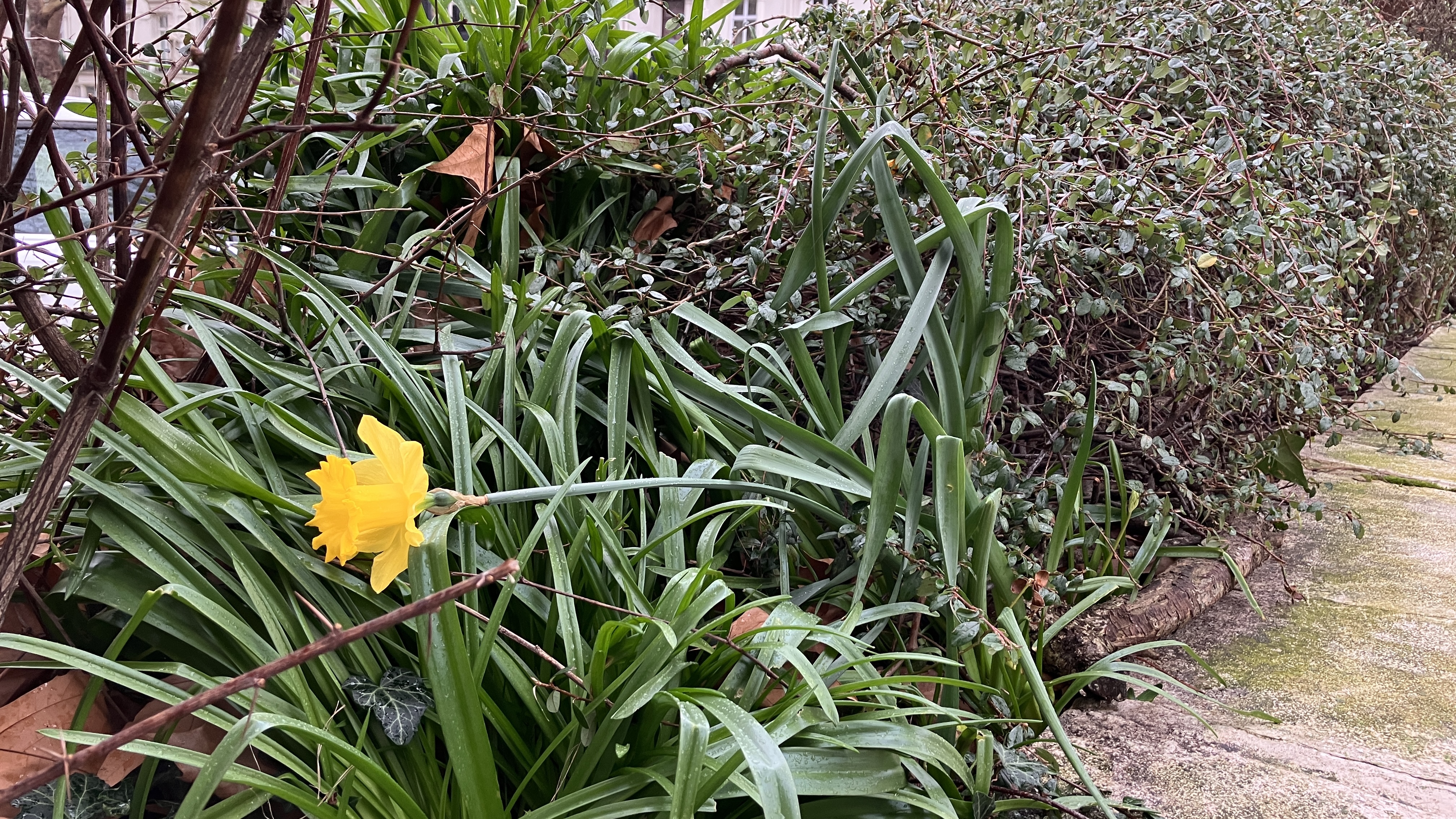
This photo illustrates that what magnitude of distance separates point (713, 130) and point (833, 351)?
2.45 ft

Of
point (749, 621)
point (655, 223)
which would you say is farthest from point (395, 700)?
point (655, 223)

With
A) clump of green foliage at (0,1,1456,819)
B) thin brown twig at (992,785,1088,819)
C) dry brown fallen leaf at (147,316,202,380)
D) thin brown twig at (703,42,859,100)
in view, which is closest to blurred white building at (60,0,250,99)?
clump of green foliage at (0,1,1456,819)

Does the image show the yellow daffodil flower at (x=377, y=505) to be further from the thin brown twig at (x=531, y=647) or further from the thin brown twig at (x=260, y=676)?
the thin brown twig at (x=260, y=676)

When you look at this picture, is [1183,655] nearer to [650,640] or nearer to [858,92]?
Answer: [650,640]

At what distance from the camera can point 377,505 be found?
35.6 inches

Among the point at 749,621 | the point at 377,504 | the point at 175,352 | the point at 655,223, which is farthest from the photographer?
the point at 655,223

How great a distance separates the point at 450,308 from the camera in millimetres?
1712

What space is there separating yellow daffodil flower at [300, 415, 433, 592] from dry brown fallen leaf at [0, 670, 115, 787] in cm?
39

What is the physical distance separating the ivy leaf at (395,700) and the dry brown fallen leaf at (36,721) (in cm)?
29

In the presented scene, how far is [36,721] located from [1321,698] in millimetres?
1868

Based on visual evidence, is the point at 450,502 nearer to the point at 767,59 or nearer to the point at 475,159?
the point at 475,159

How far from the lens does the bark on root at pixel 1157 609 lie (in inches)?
62.8

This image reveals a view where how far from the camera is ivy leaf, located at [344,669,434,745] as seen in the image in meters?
1.03

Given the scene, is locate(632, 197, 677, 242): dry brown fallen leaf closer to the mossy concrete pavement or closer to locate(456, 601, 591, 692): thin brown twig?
locate(456, 601, 591, 692): thin brown twig
